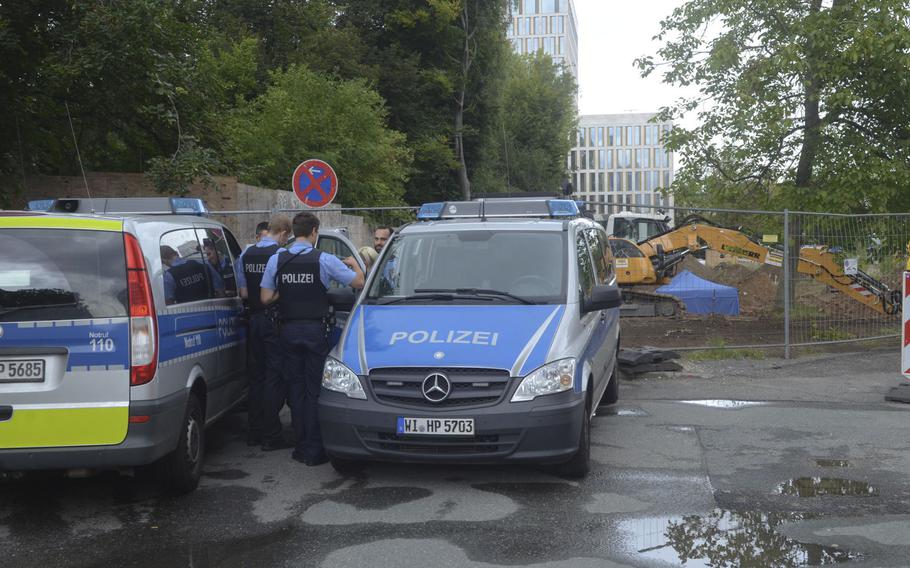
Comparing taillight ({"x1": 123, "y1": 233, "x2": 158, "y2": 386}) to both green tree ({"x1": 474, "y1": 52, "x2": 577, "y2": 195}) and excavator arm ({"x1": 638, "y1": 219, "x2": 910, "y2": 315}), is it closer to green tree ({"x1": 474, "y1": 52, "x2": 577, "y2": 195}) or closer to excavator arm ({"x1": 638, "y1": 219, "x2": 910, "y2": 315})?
excavator arm ({"x1": 638, "y1": 219, "x2": 910, "y2": 315})

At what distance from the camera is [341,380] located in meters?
6.31

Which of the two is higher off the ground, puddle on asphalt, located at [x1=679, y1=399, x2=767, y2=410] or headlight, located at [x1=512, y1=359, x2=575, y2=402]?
headlight, located at [x1=512, y1=359, x2=575, y2=402]

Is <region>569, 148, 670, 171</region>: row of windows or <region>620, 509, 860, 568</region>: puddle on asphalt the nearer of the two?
<region>620, 509, 860, 568</region>: puddle on asphalt

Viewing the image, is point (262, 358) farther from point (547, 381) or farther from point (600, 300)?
→ point (600, 300)

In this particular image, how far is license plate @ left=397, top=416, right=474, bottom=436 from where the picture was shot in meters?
5.93

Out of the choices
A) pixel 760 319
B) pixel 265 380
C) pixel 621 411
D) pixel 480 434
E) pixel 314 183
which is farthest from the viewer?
pixel 760 319

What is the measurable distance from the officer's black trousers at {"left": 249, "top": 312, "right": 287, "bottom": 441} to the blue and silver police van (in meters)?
0.85

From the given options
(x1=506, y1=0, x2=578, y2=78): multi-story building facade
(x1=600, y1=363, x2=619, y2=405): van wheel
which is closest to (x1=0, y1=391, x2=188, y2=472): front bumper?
(x1=600, y1=363, x2=619, y2=405): van wheel

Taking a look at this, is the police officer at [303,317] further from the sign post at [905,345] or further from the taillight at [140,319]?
the sign post at [905,345]

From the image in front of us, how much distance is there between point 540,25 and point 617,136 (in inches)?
823

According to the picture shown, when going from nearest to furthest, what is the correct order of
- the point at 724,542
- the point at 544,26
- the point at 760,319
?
1. the point at 724,542
2. the point at 760,319
3. the point at 544,26

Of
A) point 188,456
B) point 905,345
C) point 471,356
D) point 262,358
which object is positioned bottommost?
point 188,456

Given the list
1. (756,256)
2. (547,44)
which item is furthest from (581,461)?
(547,44)

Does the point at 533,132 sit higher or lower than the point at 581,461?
higher
